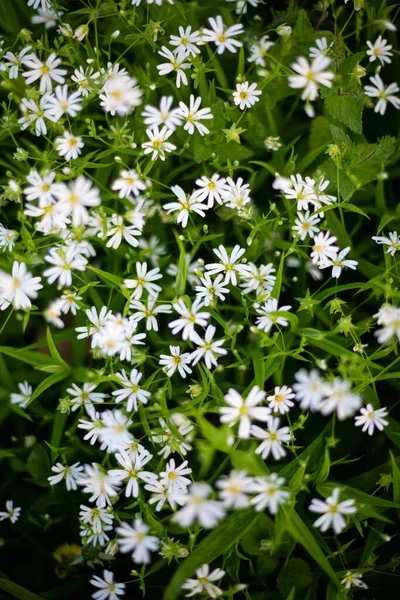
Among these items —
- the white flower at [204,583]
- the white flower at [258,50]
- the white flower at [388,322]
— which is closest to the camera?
the white flower at [388,322]

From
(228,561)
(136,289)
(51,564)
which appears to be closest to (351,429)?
(228,561)

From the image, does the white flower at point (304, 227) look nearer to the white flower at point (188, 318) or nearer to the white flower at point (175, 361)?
the white flower at point (188, 318)

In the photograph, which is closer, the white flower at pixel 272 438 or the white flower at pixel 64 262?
the white flower at pixel 272 438

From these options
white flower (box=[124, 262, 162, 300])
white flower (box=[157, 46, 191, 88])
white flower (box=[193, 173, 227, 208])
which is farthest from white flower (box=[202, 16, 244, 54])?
white flower (box=[124, 262, 162, 300])

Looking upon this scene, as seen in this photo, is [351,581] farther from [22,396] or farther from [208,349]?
[22,396]

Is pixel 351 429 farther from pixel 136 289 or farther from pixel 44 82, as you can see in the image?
pixel 44 82

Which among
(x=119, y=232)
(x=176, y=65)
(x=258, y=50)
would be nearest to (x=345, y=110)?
(x=258, y=50)

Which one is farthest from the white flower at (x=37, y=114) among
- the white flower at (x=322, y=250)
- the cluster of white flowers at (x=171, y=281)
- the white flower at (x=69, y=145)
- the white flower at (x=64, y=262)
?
the white flower at (x=322, y=250)
